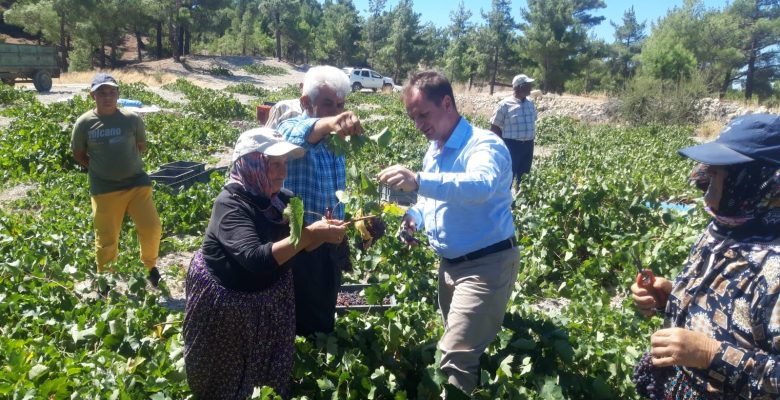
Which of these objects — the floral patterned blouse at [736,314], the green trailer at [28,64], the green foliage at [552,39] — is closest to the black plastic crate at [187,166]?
the floral patterned blouse at [736,314]

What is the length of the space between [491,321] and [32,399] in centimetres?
194

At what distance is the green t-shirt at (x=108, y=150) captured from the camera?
4.29 m

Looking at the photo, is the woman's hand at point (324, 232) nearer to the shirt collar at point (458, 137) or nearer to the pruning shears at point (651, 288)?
the shirt collar at point (458, 137)

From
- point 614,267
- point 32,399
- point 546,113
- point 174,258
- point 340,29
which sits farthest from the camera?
point 340,29

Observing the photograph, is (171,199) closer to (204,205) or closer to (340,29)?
(204,205)

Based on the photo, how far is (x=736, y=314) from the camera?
1643 millimetres

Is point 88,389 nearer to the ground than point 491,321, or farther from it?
nearer to the ground

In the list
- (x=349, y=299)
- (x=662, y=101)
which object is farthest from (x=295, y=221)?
(x=662, y=101)

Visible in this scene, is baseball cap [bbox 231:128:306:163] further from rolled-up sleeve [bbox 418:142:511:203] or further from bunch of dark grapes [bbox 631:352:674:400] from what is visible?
bunch of dark grapes [bbox 631:352:674:400]

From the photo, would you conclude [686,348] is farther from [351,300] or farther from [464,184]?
[351,300]

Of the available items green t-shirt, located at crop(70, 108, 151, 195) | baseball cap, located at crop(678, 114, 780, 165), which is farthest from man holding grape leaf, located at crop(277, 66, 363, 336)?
green t-shirt, located at crop(70, 108, 151, 195)

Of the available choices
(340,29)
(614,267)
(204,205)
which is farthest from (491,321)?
(340,29)

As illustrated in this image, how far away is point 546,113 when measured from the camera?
2697cm

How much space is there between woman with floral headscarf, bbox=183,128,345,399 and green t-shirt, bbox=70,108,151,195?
2.40 meters
